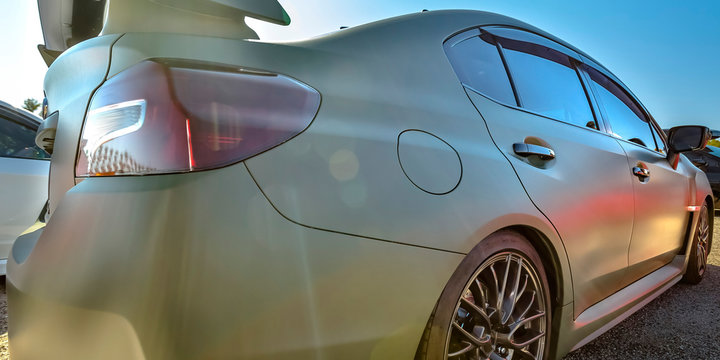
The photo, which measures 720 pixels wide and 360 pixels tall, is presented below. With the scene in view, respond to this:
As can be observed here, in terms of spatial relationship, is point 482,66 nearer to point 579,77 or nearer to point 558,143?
point 558,143

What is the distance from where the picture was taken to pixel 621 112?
2.79 metres

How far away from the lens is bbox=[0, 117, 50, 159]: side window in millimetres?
3326

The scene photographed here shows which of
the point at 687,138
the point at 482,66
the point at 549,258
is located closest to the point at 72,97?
the point at 482,66

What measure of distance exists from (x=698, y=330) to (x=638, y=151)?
1175 mm

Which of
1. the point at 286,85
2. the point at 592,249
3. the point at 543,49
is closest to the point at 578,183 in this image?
the point at 592,249

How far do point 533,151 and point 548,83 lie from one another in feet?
2.15

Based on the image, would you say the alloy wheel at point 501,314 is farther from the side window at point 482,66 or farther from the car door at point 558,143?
the side window at point 482,66

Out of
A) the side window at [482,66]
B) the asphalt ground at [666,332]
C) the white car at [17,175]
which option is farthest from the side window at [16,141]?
the side window at [482,66]

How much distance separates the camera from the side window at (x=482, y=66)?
1.60 meters

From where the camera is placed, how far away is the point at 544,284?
1.73 metres

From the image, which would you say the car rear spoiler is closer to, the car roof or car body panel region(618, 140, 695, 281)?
the car roof

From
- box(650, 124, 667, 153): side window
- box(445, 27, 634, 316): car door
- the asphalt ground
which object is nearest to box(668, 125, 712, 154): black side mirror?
box(650, 124, 667, 153): side window

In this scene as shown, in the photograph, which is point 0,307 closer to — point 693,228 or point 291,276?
point 291,276

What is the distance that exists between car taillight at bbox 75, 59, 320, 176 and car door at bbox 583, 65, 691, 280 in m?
2.08
